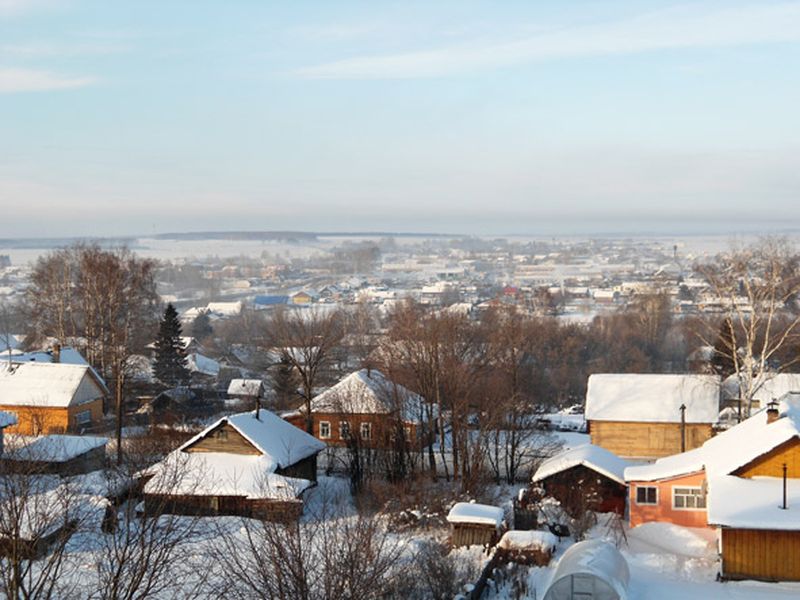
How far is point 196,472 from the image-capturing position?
24984 millimetres

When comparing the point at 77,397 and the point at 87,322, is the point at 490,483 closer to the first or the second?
the point at 77,397

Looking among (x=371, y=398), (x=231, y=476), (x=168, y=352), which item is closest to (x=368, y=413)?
(x=371, y=398)

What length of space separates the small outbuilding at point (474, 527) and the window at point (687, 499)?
468 centimetres

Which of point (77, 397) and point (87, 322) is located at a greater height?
point (87, 322)

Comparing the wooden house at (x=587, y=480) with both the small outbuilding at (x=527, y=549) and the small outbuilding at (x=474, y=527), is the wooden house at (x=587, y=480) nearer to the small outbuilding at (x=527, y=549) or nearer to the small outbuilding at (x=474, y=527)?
the small outbuilding at (x=474, y=527)

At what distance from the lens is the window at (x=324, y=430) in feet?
116

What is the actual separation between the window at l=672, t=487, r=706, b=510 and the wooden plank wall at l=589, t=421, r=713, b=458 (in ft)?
35.1

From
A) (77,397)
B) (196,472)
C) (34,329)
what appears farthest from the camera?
(34,329)

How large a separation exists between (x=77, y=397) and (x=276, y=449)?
14036 mm

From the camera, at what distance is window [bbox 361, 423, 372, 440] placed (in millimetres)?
29966

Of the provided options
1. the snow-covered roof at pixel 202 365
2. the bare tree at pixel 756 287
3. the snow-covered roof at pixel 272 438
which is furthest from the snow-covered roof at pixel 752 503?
the snow-covered roof at pixel 202 365

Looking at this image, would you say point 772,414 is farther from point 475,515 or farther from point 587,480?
point 475,515

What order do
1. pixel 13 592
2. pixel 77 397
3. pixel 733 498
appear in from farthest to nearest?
pixel 77 397
pixel 733 498
pixel 13 592

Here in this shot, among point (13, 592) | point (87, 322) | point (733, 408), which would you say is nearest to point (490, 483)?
point (733, 408)
